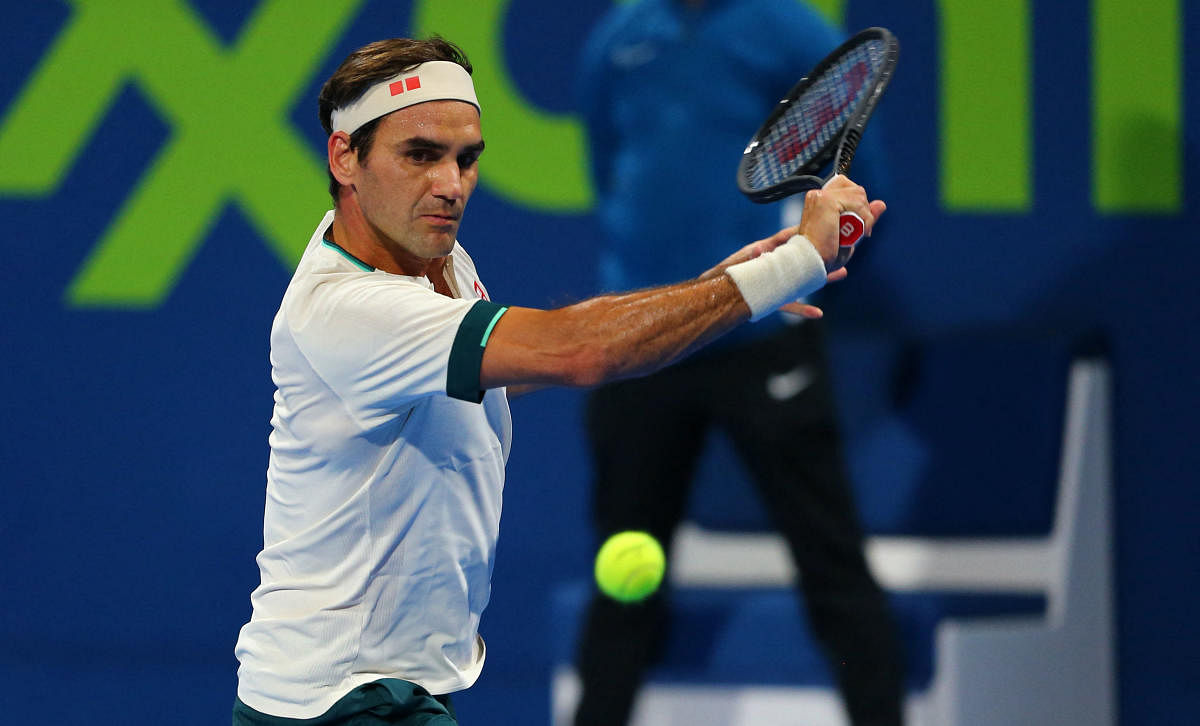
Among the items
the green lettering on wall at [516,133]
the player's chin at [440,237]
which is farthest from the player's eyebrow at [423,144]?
the green lettering on wall at [516,133]

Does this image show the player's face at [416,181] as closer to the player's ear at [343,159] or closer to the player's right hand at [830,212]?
the player's ear at [343,159]

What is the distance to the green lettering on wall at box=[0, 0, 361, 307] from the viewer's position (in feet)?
13.6

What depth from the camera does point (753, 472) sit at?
10.4 feet

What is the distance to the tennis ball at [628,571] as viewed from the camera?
309cm

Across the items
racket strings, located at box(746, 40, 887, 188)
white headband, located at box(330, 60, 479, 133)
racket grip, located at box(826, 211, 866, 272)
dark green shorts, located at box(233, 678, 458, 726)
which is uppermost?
racket strings, located at box(746, 40, 887, 188)

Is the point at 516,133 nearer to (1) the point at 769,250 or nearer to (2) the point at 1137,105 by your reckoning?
(2) the point at 1137,105

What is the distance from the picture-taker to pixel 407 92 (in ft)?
6.64

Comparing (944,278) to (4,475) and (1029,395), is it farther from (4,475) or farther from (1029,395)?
(4,475)

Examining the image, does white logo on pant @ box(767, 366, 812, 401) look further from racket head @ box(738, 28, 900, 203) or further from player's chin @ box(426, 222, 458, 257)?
player's chin @ box(426, 222, 458, 257)

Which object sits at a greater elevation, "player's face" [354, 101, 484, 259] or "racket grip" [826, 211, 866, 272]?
"player's face" [354, 101, 484, 259]

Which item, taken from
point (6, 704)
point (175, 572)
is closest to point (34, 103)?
point (175, 572)

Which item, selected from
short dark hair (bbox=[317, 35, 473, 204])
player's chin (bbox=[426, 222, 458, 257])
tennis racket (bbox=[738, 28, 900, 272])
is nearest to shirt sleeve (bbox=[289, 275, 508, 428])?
player's chin (bbox=[426, 222, 458, 257])

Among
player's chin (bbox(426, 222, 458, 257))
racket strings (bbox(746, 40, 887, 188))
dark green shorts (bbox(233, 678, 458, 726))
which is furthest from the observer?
racket strings (bbox(746, 40, 887, 188))

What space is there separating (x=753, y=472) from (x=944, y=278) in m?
1.02
